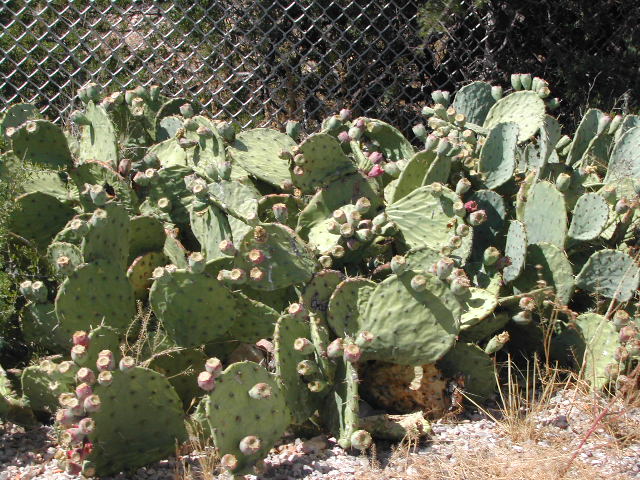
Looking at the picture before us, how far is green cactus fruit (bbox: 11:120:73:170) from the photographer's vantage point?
3.82m

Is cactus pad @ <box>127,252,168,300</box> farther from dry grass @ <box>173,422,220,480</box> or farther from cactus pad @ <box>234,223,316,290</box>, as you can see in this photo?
dry grass @ <box>173,422,220,480</box>

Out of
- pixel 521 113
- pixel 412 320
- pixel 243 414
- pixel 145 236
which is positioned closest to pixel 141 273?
pixel 145 236

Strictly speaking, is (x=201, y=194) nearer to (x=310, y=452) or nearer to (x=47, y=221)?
(x=47, y=221)

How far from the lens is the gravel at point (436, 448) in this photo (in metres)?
2.77

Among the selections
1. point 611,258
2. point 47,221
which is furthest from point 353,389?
point 47,221

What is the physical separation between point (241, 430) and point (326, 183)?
141cm

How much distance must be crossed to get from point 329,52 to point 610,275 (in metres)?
2.99

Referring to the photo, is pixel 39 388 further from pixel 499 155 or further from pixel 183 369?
pixel 499 155

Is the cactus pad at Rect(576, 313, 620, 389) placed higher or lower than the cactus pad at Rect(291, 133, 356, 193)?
lower

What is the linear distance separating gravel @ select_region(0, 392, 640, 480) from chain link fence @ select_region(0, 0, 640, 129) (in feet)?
10.1

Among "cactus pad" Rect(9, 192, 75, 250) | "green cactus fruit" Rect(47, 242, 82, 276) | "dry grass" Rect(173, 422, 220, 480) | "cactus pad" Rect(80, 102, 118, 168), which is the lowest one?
"dry grass" Rect(173, 422, 220, 480)

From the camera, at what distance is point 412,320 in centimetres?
302

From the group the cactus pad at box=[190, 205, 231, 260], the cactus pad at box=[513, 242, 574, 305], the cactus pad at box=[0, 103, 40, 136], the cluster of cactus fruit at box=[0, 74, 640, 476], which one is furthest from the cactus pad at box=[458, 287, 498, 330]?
the cactus pad at box=[0, 103, 40, 136]

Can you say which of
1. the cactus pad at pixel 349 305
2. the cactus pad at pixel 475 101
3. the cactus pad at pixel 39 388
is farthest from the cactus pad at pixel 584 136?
the cactus pad at pixel 39 388
